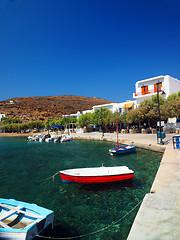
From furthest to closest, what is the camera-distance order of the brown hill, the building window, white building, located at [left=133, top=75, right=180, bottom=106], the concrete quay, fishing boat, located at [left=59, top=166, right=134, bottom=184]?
1. the brown hill
2. the building window
3. white building, located at [left=133, top=75, right=180, bottom=106]
4. fishing boat, located at [left=59, top=166, right=134, bottom=184]
5. the concrete quay

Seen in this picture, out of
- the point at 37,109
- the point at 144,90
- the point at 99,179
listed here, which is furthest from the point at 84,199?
the point at 37,109

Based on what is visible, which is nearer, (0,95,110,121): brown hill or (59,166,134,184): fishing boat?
(59,166,134,184): fishing boat

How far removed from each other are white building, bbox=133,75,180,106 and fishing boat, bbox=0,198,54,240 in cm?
3168

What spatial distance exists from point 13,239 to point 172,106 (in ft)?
91.8

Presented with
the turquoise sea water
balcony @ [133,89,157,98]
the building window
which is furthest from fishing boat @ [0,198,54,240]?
the building window

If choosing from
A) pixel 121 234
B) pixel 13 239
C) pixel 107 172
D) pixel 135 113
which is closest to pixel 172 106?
pixel 135 113

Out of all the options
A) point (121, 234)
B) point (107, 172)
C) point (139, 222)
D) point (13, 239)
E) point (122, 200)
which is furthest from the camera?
point (107, 172)

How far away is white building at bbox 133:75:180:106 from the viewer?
3250cm

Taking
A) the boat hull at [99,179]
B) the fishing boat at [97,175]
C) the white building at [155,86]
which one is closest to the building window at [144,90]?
the white building at [155,86]

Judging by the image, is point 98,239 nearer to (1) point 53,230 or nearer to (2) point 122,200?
(1) point 53,230

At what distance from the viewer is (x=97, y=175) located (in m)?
9.45

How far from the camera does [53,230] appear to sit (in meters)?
6.04

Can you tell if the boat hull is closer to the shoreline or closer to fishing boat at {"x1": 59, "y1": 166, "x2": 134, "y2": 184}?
fishing boat at {"x1": 59, "y1": 166, "x2": 134, "y2": 184}

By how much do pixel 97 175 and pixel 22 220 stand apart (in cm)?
492
